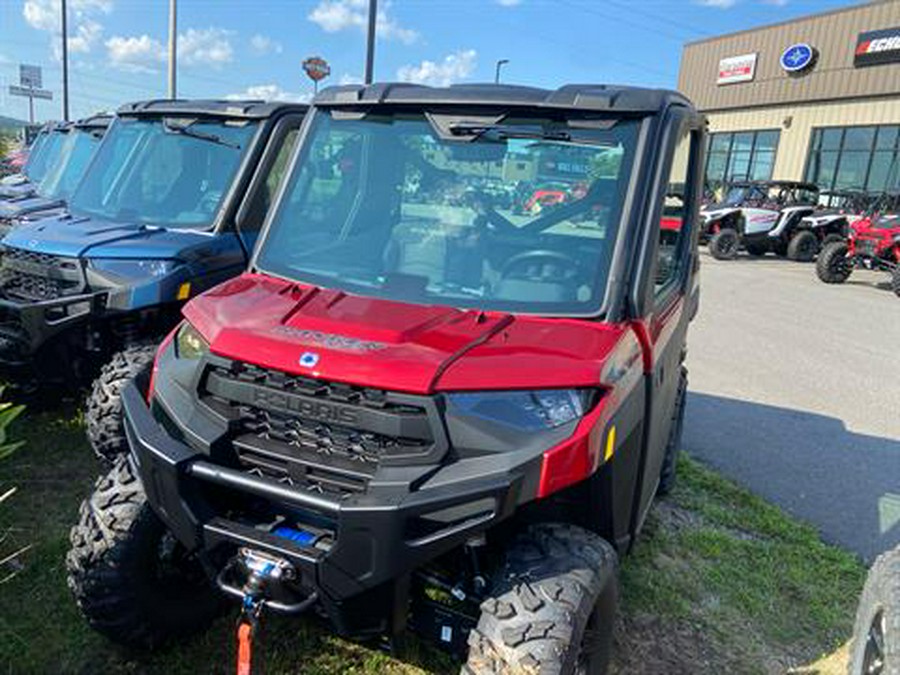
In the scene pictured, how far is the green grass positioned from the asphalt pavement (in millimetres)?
522

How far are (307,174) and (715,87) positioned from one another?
34.0 m

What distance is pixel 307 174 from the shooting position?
3182 millimetres

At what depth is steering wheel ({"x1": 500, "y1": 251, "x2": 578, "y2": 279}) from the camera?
275 centimetres

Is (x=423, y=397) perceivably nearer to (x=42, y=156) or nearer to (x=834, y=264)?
(x=42, y=156)

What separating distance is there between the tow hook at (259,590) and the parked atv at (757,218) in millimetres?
18062

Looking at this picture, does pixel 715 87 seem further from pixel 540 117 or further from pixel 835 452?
pixel 540 117

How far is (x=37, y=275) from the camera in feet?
14.9

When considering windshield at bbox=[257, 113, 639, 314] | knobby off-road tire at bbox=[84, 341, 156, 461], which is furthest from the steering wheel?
knobby off-road tire at bbox=[84, 341, 156, 461]

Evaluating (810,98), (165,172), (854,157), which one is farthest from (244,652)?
(810,98)

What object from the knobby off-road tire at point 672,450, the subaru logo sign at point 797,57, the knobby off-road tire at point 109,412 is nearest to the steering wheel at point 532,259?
the knobby off-road tire at point 672,450

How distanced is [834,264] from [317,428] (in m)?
16.2

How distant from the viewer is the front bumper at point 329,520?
6.57 ft

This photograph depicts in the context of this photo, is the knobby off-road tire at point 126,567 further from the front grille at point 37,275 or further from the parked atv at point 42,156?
the parked atv at point 42,156

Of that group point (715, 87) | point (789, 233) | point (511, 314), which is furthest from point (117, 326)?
point (715, 87)
